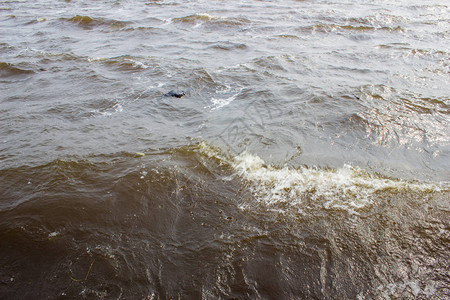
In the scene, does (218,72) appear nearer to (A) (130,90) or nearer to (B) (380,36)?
(A) (130,90)

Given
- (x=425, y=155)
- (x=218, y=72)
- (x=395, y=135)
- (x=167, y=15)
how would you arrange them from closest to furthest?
(x=425, y=155) → (x=395, y=135) → (x=218, y=72) → (x=167, y=15)

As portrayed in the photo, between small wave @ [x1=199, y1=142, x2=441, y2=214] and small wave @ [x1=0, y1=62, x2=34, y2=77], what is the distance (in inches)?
303

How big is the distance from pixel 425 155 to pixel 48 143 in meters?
6.61

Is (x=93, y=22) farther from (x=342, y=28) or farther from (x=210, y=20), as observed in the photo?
(x=342, y=28)

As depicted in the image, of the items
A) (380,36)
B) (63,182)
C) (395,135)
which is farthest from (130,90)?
(380,36)

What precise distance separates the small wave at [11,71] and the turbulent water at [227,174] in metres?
0.06

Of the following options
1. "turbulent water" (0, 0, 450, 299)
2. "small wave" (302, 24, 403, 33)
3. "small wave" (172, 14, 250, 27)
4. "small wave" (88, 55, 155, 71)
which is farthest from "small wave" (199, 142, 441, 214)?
"small wave" (172, 14, 250, 27)

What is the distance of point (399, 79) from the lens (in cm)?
754

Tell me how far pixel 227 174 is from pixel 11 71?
8.39 m

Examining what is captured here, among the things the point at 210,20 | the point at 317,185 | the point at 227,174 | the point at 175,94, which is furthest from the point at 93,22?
the point at 317,185

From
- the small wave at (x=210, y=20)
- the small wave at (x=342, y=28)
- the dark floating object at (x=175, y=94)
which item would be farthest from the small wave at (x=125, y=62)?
the small wave at (x=342, y=28)

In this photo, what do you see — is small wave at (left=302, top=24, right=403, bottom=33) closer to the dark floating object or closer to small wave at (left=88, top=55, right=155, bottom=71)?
small wave at (left=88, top=55, right=155, bottom=71)

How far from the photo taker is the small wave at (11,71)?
334 inches

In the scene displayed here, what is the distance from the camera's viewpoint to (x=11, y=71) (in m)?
8.60
